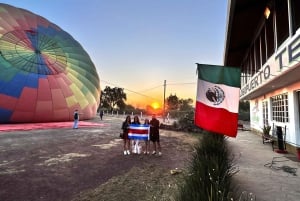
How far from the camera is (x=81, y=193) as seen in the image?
4.63m

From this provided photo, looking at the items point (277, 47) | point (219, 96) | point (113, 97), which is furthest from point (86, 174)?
point (113, 97)

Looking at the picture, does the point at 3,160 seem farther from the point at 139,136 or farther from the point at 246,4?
the point at 246,4

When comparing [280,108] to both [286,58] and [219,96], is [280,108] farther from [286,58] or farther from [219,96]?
[219,96]

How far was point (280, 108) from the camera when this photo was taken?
10.6 meters

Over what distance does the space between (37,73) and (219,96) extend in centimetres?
1744

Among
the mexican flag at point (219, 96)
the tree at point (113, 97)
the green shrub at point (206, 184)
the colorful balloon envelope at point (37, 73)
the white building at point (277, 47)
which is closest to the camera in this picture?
the green shrub at point (206, 184)

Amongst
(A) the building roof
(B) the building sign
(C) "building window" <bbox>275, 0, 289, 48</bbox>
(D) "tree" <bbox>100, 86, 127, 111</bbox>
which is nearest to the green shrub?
(B) the building sign

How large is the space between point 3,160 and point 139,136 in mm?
4655

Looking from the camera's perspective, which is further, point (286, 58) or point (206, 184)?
point (286, 58)

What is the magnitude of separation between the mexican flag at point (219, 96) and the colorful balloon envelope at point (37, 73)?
16313mm

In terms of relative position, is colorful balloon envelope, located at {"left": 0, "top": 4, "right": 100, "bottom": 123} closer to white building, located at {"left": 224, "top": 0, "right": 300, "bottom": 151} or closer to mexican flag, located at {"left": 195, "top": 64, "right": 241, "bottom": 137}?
white building, located at {"left": 224, "top": 0, "right": 300, "bottom": 151}

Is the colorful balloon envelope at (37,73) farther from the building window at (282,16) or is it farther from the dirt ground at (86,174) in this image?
the building window at (282,16)

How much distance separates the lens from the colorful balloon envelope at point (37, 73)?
16906mm

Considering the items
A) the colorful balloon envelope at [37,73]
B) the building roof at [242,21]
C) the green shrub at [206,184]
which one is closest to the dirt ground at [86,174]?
the green shrub at [206,184]
